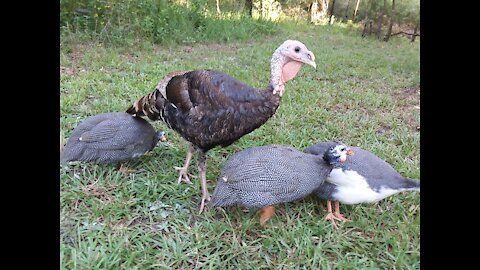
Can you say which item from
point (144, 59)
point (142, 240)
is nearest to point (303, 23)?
point (144, 59)

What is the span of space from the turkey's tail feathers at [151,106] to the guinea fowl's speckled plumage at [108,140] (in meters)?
0.09

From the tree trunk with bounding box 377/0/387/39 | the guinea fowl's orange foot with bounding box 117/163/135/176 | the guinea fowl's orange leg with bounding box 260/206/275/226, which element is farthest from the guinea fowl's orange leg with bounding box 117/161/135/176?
the tree trunk with bounding box 377/0/387/39

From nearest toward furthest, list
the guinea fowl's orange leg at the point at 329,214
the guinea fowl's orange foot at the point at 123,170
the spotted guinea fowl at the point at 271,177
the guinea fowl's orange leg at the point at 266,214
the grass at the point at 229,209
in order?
1. the grass at the point at 229,209
2. the spotted guinea fowl at the point at 271,177
3. the guinea fowl's orange leg at the point at 266,214
4. the guinea fowl's orange leg at the point at 329,214
5. the guinea fowl's orange foot at the point at 123,170

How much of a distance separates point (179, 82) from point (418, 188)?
162 centimetres

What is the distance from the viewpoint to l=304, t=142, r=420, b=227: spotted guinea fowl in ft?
7.52

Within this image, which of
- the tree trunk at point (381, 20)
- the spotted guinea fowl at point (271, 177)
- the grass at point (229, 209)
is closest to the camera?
the grass at point (229, 209)

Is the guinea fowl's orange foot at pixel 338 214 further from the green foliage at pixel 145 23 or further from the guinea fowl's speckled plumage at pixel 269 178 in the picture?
the green foliage at pixel 145 23

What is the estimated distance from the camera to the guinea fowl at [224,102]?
2.37 meters

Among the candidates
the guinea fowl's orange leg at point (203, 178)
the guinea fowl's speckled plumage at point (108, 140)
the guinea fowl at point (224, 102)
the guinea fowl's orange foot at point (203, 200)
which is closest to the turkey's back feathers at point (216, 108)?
the guinea fowl at point (224, 102)

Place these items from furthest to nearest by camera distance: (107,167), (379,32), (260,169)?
(379,32), (107,167), (260,169)

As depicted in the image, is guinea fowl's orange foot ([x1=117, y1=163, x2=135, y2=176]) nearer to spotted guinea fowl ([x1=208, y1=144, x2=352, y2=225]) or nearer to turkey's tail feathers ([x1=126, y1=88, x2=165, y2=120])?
turkey's tail feathers ([x1=126, y1=88, x2=165, y2=120])

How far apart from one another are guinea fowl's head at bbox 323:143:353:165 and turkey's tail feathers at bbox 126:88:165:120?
3.76 ft

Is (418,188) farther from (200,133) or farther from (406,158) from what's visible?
(200,133)

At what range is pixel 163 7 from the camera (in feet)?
24.9
